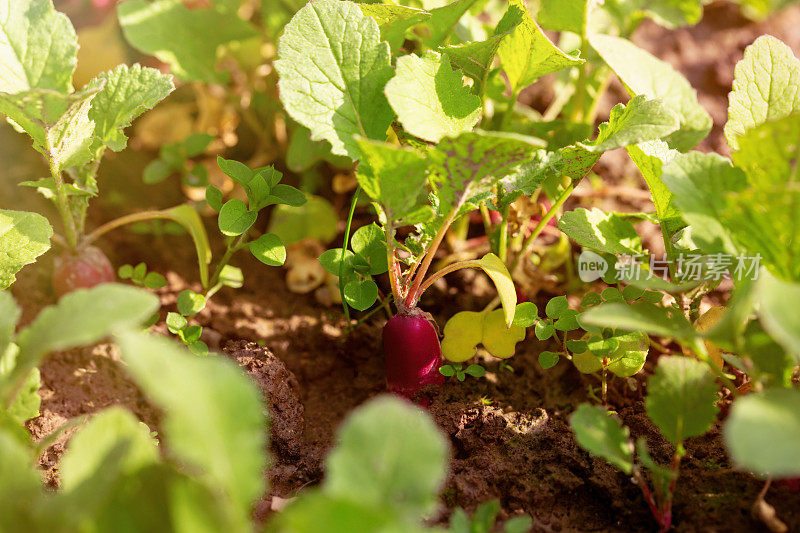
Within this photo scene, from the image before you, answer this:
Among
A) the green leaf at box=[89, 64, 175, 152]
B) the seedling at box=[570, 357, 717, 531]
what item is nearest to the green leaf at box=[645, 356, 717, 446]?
the seedling at box=[570, 357, 717, 531]

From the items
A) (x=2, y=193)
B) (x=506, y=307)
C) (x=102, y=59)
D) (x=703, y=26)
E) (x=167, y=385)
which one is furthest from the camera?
(x=703, y=26)

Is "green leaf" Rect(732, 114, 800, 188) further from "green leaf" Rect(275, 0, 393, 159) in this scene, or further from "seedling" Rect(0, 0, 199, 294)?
"seedling" Rect(0, 0, 199, 294)

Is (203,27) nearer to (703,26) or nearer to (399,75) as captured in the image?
(399,75)

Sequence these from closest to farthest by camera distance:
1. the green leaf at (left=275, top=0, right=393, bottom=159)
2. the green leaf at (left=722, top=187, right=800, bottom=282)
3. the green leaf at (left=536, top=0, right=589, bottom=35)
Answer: the green leaf at (left=722, top=187, right=800, bottom=282) → the green leaf at (left=275, top=0, right=393, bottom=159) → the green leaf at (left=536, top=0, right=589, bottom=35)

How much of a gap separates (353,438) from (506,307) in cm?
49

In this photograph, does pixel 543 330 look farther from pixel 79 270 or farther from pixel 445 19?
pixel 79 270

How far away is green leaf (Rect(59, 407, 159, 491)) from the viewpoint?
685 mm

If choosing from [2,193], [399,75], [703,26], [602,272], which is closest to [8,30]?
[2,193]

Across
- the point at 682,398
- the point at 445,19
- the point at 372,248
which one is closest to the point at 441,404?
the point at 372,248

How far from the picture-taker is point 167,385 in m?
0.59

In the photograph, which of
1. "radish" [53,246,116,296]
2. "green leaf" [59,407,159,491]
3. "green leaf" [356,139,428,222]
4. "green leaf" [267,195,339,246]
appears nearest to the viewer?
"green leaf" [59,407,159,491]

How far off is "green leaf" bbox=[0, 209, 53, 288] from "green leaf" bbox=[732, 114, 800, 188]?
1140 millimetres

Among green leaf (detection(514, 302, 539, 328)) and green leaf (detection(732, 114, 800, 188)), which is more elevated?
green leaf (detection(732, 114, 800, 188))

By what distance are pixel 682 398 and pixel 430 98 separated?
62cm
